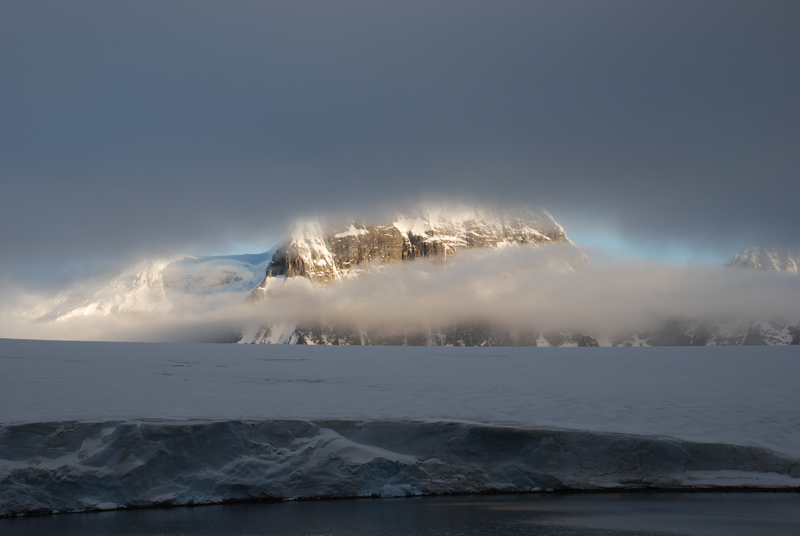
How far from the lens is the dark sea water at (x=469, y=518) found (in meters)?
13.1

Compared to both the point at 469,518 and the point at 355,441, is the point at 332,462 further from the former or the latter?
the point at 469,518

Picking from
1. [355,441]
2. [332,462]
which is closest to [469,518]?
[332,462]

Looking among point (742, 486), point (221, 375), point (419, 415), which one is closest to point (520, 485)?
point (419, 415)

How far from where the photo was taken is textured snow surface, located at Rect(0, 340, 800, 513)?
15.8 metres

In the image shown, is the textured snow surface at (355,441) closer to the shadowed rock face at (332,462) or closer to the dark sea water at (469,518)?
the shadowed rock face at (332,462)

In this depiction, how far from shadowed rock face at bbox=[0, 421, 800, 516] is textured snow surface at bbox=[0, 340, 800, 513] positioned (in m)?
0.03

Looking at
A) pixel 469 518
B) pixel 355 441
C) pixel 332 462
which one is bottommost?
pixel 469 518

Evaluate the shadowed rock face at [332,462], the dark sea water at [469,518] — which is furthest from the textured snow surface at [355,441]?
the dark sea water at [469,518]

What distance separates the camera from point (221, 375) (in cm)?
2670

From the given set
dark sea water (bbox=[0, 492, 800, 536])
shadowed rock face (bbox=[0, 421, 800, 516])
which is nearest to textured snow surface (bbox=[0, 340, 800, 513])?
shadowed rock face (bbox=[0, 421, 800, 516])

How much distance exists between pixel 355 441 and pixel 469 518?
468cm

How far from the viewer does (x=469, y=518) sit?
46.2 ft

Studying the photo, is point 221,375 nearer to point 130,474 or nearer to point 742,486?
point 130,474

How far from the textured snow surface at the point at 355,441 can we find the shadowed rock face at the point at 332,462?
0.10ft
